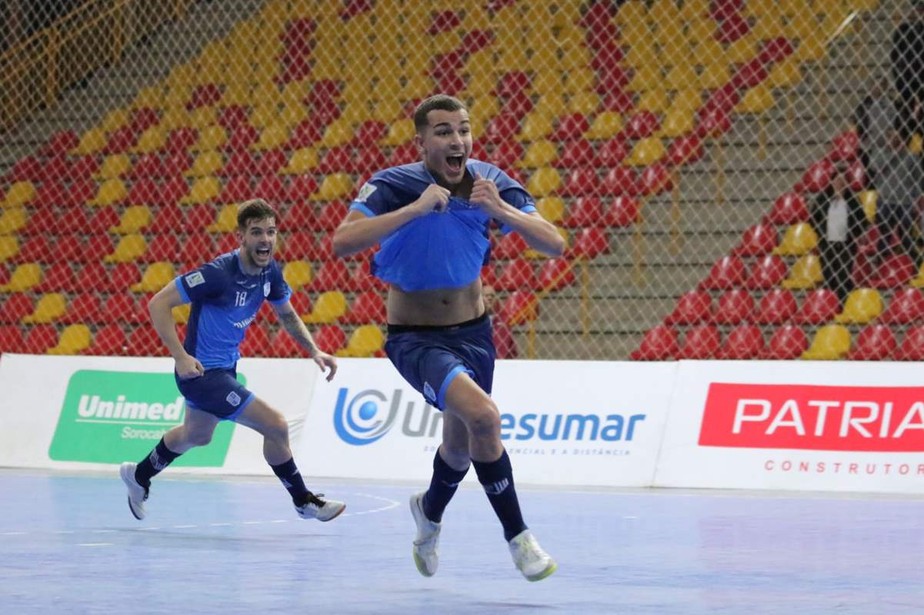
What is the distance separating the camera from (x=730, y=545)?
25.4 ft

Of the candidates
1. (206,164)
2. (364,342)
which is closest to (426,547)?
(364,342)

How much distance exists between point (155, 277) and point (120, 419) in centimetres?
400

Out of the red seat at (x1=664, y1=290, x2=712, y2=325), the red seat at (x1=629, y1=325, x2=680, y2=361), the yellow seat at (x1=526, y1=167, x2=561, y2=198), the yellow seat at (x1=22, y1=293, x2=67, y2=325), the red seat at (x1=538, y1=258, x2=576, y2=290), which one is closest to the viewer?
the red seat at (x1=629, y1=325, x2=680, y2=361)

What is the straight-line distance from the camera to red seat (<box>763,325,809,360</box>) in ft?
44.4

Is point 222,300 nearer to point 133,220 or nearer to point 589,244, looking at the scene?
point 589,244

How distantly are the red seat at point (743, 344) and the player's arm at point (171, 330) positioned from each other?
6.12 metres

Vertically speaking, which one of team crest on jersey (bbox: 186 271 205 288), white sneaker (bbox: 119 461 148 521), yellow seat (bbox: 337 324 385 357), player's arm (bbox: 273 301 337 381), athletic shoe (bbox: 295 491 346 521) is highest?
team crest on jersey (bbox: 186 271 205 288)

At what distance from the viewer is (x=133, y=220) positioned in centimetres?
1867

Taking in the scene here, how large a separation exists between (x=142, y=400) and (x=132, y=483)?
4765 millimetres

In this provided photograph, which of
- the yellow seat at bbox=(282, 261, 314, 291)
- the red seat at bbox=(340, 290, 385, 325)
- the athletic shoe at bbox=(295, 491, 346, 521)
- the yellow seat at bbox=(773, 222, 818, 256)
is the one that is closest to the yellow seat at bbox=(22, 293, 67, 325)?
the yellow seat at bbox=(282, 261, 314, 291)

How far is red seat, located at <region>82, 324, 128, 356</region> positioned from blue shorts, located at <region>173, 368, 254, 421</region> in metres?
7.59

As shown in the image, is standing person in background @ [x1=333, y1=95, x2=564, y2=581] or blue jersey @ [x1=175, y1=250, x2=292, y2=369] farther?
blue jersey @ [x1=175, y1=250, x2=292, y2=369]

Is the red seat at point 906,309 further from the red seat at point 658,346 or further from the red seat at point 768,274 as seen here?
the red seat at point 658,346

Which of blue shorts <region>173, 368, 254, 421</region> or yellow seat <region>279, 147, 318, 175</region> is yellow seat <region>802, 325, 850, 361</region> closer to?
blue shorts <region>173, 368, 254, 421</region>
